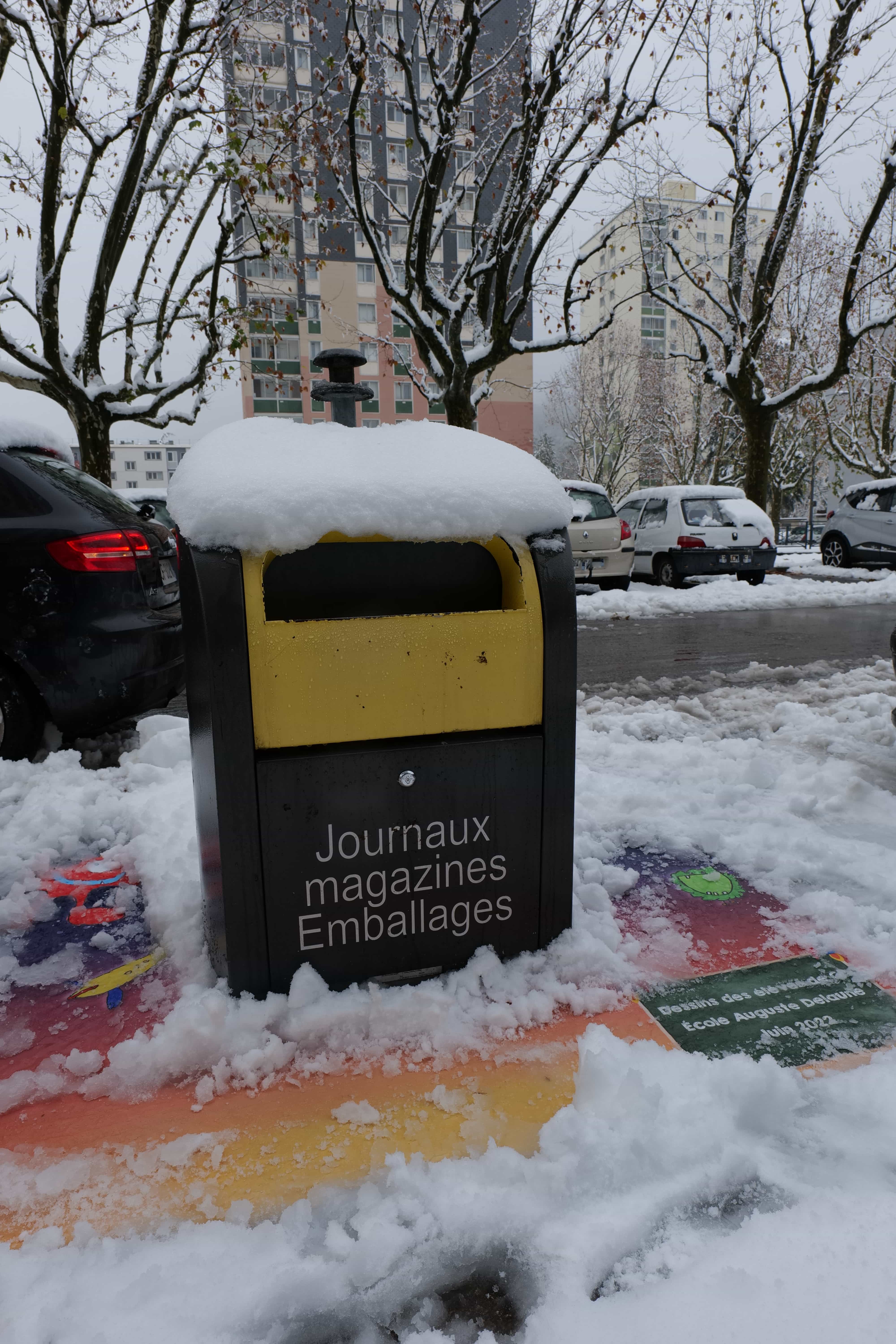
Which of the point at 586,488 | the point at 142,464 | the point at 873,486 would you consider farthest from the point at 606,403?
the point at 142,464

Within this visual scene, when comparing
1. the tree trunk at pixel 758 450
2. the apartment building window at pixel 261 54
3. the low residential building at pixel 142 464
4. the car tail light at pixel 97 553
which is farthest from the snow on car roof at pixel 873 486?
the low residential building at pixel 142 464

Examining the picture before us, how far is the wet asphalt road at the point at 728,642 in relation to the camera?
6836mm

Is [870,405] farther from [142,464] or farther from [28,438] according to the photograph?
[142,464]

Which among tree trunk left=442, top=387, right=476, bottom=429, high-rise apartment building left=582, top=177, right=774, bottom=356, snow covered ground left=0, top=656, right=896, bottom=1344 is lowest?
snow covered ground left=0, top=656, right=896, bottom=1344

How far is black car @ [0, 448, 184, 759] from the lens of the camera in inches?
146

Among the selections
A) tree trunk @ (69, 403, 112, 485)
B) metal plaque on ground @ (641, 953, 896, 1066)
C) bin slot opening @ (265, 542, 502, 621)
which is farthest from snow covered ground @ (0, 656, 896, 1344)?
tree trunk @ (69, 403, 112, 485)

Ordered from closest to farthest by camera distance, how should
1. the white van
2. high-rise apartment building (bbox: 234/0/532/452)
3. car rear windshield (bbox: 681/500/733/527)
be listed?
the white van
car rear windshield (bbox: 681/500/733/527)
high-rise apartment building (bbox: 234/0/532/452)

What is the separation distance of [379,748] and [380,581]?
423 millimetres

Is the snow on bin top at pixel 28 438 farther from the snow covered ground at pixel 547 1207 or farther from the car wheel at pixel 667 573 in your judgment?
the car wheel at pixel 667 573

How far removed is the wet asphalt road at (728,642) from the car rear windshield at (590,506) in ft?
7.84

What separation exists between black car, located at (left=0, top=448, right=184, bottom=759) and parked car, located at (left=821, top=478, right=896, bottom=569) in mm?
14124

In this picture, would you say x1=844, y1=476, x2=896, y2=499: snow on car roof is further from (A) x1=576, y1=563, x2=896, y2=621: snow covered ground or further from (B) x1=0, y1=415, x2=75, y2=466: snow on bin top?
A: (B) x1=0, y1=415, x2=75, y2=466: snow on bin top

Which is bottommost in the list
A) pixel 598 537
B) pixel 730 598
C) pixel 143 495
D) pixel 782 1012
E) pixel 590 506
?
pixel 730 598

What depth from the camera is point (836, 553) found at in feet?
53.3
